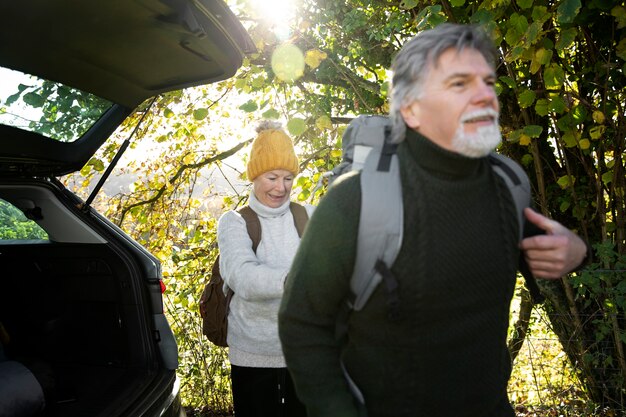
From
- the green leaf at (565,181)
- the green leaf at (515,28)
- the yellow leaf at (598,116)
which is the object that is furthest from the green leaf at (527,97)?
the green leaf at (565,181)

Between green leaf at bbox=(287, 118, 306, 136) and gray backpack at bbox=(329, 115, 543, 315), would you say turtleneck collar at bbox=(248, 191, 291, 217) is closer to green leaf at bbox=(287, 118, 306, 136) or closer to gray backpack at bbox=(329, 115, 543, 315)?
green leaf at bbox=(287, 118, 306, 136)

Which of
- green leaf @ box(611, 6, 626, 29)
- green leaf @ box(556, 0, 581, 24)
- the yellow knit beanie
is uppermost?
green leaf @ box(611, 6, 626, 29)

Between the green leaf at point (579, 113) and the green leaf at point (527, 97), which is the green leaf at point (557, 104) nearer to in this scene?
the green leaf at point (527, 97)

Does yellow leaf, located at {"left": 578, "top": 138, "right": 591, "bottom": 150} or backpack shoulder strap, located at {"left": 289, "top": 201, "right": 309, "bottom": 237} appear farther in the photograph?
yellow leaf, located at {"left": 578, "top": 138, "right": 591, "bottom": 150}

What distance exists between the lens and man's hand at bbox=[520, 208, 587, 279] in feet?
5.11

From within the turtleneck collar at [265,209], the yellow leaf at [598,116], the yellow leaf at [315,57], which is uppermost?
the yellow leaf at [315,57]

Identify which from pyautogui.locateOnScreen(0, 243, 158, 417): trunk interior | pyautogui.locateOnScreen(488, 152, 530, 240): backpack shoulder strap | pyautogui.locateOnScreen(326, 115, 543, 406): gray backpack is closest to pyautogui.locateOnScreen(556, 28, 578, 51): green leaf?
pyautogui.locateOnScreen(488, 152, 530, 240): backpack shoulder strap

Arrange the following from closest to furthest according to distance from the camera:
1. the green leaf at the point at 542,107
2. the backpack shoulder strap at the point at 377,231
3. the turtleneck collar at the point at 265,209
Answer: the backpack shoulder strap at the point at 377,231, the turtleneck collar at the point at 265,209, the green leaf at the point at 542,107

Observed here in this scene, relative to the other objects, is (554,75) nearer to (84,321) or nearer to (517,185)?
(517,185)

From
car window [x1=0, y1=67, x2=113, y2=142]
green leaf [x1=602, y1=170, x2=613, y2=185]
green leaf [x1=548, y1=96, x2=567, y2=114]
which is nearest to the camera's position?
car window [x1=0, y1=67, x2=113, y2=142]

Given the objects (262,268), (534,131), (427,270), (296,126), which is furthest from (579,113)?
(427,270)

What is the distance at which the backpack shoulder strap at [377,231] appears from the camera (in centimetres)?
138

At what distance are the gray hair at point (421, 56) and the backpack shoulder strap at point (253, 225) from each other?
1.18 m

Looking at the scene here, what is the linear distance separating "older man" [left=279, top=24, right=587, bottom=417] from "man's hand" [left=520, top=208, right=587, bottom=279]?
84mm
